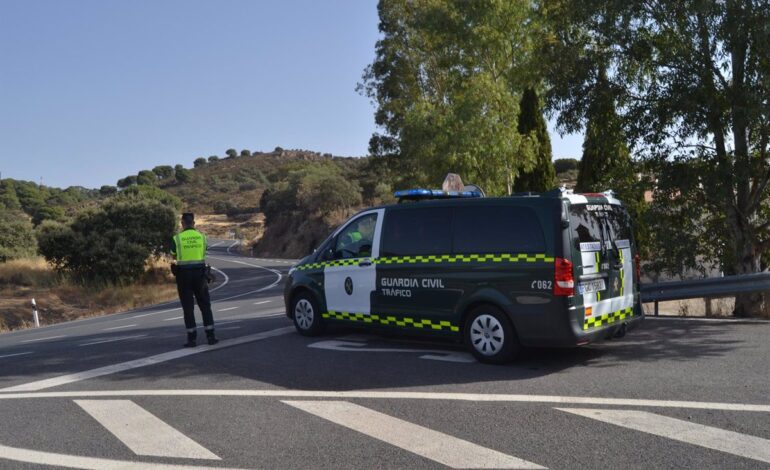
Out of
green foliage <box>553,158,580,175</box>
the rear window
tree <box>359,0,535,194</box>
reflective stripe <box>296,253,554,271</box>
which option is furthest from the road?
green foliage <box>553,158,580,175</box>

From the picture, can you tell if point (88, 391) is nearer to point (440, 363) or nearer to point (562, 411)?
point (440, 363)

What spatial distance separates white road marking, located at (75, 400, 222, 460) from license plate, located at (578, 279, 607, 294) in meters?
4.14

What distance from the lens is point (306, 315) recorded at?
9742 millimetres

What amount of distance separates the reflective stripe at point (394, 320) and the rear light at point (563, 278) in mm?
1424

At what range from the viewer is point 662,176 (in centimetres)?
1091

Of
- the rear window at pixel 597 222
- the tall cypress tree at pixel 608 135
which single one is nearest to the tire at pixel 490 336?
the rear window at pixel 597 222

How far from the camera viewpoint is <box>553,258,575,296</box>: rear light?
22.5ft

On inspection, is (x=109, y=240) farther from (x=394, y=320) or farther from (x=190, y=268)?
(x=394, y=320)

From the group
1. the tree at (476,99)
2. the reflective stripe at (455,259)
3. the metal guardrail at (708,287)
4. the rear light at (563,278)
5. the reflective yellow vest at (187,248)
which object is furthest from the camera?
the tree at (476,99)

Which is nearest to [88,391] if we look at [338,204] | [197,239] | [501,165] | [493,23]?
[197,239]

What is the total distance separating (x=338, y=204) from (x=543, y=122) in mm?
31273

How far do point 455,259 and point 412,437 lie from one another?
3.05 m

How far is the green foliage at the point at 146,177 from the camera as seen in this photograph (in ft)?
404

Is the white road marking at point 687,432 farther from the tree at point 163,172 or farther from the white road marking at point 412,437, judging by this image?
the tree at point 163,172
